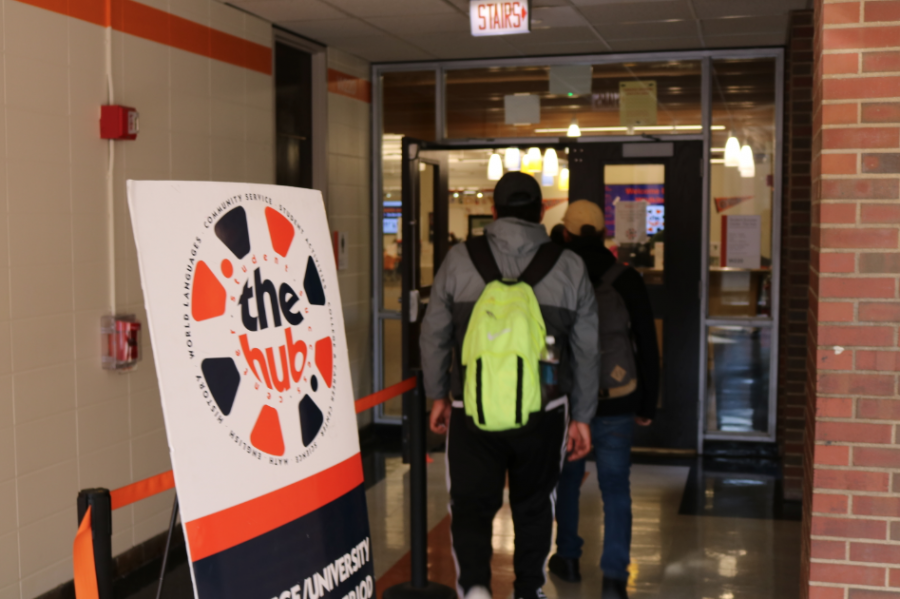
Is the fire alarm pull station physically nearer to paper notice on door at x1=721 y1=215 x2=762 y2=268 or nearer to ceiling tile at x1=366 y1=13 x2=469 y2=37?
ceiling tile at x1=366 y1=13 x2=469 y2=37

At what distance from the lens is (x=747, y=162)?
19.2ft

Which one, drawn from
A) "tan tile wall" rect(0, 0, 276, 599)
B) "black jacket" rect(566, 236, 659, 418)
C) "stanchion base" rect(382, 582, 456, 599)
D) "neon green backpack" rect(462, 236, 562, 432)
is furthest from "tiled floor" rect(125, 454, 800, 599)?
"neon green backpack" rect(462, 236, 562, 432)

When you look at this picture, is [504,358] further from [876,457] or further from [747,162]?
[747,162]

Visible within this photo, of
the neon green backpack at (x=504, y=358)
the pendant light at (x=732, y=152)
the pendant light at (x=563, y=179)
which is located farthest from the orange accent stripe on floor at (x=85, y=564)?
the pendant light at (x=563, y=179)

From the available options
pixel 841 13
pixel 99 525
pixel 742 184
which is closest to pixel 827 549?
pixel 841 13

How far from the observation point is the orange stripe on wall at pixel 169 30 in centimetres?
360

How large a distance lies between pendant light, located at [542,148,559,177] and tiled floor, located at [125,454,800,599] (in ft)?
7.34

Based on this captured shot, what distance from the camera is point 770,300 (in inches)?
231

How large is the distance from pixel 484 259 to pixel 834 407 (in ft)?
3.86

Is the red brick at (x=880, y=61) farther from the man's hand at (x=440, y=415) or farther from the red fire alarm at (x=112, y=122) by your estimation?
the red fire alarm at (x=112, y=122)

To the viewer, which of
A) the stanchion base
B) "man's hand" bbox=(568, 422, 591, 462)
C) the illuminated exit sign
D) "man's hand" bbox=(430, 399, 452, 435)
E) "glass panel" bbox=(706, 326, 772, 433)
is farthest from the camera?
"glass panel" bbox=(706, 326, 772, 433)

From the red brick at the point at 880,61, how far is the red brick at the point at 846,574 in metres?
1.34

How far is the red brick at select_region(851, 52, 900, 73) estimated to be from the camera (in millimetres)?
2350

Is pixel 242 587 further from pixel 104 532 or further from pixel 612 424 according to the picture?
pixel 612 424
